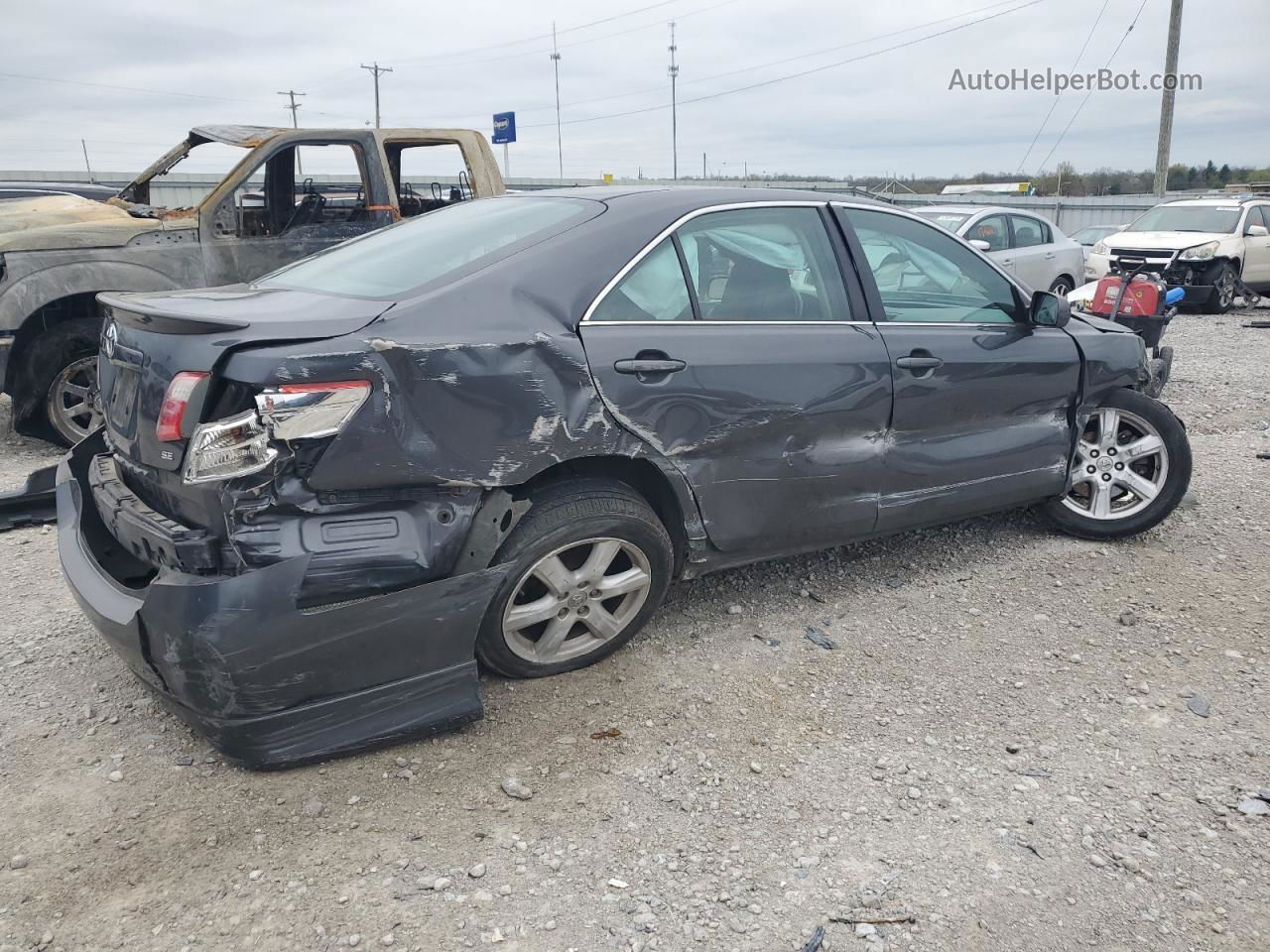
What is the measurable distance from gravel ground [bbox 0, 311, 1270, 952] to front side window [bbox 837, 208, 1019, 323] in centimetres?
118

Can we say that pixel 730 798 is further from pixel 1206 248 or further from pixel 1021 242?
pixel 1206 248

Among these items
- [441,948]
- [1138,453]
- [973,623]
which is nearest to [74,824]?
[441,948]

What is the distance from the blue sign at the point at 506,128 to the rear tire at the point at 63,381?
28.7 m

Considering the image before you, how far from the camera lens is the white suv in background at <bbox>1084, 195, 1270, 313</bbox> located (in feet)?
46.8

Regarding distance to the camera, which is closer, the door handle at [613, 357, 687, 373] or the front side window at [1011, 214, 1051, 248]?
the door handle at [613, 357, 687, 373]

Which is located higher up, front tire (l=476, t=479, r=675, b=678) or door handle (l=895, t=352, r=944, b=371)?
door handle (l=895, t=352, r=944, b=371)

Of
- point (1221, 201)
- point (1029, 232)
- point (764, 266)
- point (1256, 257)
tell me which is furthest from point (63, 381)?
point (1221, 201)

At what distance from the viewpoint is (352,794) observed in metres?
2.69

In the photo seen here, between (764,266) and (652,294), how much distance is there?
540mm

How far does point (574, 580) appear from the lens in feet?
10.2

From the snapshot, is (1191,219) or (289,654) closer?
(289,654)

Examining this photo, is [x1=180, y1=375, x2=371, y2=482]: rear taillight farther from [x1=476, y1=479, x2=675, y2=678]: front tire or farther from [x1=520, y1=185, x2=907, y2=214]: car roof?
[x1=520, y1=185, x2=907, y2=214]: car roof

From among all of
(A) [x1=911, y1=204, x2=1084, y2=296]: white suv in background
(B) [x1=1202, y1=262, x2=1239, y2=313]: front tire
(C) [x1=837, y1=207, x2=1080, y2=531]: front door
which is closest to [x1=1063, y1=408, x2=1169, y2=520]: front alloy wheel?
(C) [x1=837, y1=207, x2=1080, y2=531]: front door

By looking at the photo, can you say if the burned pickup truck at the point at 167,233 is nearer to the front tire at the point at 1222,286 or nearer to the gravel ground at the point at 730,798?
the gravel ground at the point at 730,798
